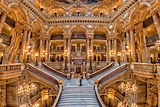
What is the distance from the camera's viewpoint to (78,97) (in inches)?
487

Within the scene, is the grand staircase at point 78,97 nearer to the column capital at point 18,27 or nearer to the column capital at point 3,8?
the column capital at point 3,8

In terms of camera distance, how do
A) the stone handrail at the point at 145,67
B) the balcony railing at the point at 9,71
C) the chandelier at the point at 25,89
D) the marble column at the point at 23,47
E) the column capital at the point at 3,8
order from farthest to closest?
1. the marble column at the point at 23,47
2. the column capital at the point at 3,8
3. the stone handrail at the point at 145,67
4. the balcony railing at the point at 9,71
5. the chandelier at the point at 25,89

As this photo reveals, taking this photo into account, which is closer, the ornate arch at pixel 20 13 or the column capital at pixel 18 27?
the ornate arch at pixel 20 13

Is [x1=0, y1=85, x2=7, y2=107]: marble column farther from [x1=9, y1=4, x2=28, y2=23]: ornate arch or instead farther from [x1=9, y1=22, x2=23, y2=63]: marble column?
[x1=9, y1=4, x2=28, y2=23]: ornate arch

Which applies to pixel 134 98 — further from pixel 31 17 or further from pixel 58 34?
pixel 58 34

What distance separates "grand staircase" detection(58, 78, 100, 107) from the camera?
1133cm

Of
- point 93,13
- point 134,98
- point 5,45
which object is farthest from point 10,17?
point 134,98

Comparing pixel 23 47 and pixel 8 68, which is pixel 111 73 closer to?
pixel 8 68

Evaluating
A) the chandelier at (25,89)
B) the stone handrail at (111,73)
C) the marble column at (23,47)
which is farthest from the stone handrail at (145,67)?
the marble column at (23,47)

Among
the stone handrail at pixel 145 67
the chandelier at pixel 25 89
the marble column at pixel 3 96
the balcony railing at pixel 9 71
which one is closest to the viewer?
the chandelier at pixel 25 89

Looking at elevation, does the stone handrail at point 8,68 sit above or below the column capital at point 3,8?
below

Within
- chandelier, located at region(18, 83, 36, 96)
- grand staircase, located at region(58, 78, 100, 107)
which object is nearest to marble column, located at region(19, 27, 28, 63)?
chandelier, located at region(18, 83, 36, 96)

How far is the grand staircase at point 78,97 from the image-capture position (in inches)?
446

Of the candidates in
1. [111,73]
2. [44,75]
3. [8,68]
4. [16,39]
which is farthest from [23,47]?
[111,73]
